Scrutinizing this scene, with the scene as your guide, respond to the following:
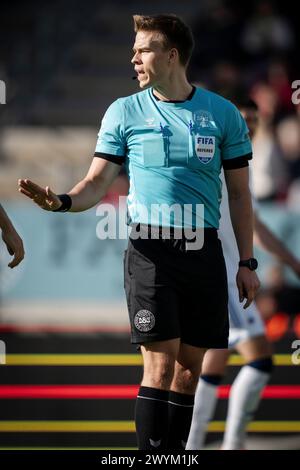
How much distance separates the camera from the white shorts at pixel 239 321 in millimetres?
6344

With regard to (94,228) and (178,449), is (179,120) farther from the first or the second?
(94,228)

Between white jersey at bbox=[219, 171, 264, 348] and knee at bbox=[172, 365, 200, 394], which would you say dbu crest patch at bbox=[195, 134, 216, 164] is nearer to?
knee at bbox=[172, 365, 200, 394]

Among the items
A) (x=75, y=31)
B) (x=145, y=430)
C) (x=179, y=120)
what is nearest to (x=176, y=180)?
(x=179, y=120)

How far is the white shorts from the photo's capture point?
6344 millimetres

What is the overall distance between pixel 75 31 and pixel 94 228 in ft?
19.5

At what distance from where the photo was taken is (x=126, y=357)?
25.5ft

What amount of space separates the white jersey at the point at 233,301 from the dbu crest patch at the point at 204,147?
1089 millimetres

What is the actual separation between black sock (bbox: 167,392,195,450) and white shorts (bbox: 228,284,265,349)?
1120 millimetres

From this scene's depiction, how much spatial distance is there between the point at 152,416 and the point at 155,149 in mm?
1190

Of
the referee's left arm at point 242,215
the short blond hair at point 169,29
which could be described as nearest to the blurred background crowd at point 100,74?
the referee's left arm at point 242,215
